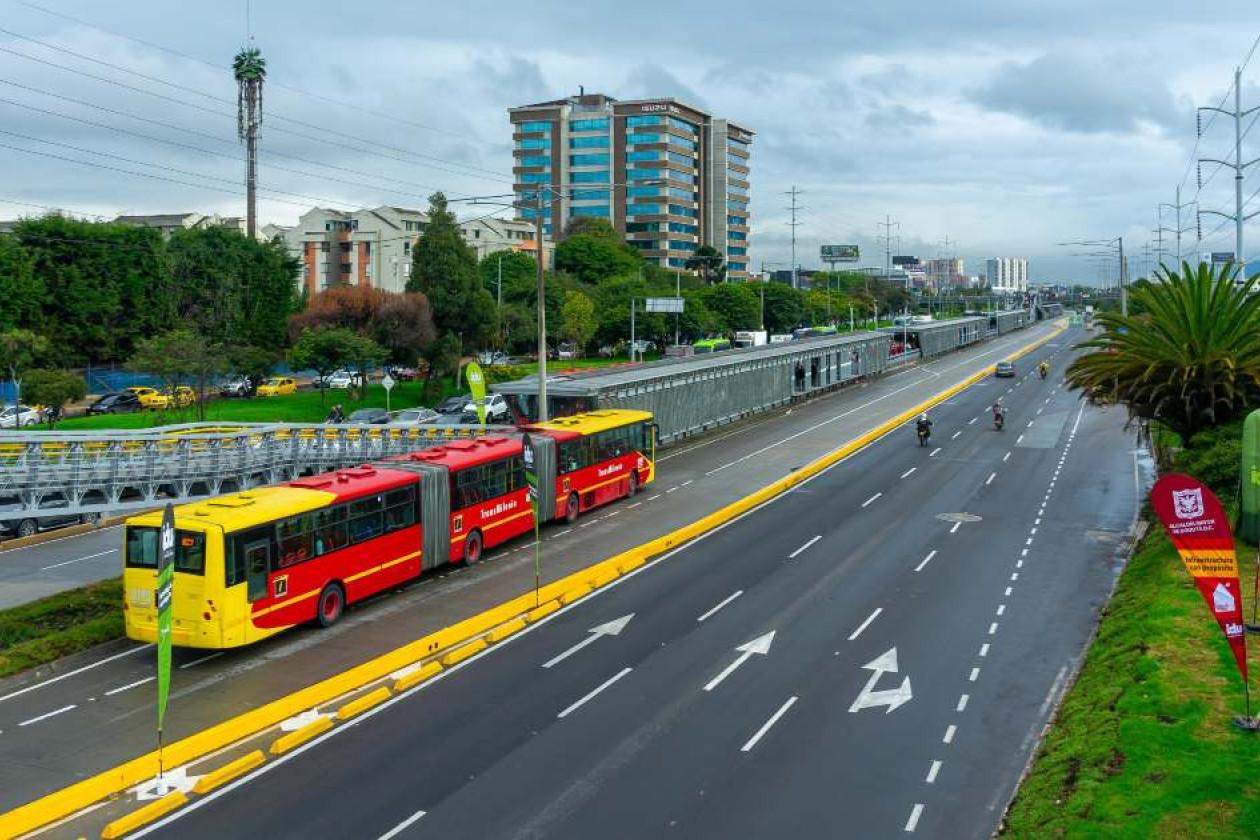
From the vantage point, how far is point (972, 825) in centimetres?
1491

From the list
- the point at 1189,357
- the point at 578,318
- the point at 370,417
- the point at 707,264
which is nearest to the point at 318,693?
the point at 1189,357

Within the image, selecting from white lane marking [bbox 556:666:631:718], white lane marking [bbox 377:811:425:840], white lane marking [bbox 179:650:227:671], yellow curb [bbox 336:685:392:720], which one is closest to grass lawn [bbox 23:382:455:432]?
white lane marking [bbox 179:650:227:671]

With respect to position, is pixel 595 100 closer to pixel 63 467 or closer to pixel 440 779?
pixel 63 467

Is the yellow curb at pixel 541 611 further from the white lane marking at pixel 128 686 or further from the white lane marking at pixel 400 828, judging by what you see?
the white lane marking at pixel 400 828

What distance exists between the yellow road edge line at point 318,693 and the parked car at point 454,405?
29554mm

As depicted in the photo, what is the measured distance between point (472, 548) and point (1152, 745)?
1795 cm

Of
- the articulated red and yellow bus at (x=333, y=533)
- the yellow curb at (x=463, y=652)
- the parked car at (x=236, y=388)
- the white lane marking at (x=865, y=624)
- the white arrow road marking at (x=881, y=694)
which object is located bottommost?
the white arrow road marking at (x=881, y=694)

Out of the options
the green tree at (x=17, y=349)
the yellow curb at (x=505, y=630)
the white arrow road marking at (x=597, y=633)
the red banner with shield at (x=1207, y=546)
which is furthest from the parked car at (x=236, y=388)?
the red banner with shield at (x=1207, y=546)

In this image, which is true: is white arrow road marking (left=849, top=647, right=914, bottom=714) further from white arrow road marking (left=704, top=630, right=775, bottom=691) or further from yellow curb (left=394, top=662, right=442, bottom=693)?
yellow curb (left=394, top=662, right=442, bottom=693)

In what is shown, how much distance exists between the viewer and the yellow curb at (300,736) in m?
17.5

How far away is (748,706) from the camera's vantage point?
19.3 meters

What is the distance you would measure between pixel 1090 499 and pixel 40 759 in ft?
A: 107

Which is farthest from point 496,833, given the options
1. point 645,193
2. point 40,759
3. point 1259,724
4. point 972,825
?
point 645,193

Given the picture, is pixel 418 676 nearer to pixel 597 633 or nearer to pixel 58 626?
pixel 597 633
